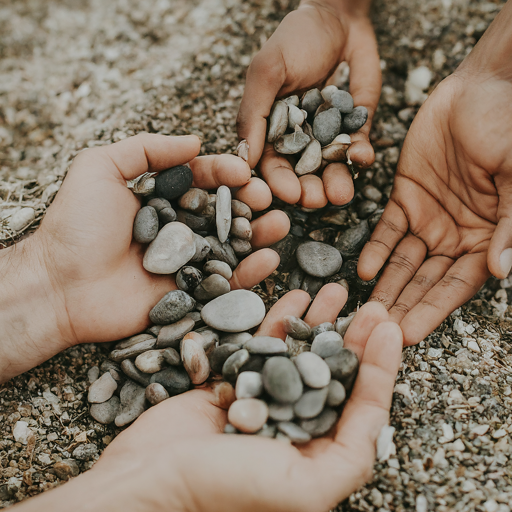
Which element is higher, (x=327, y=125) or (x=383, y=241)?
(x=327, y=125)

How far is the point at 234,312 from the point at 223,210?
14.1 inches

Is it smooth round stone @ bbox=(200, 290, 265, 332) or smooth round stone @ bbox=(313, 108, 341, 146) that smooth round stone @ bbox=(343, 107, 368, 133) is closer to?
smooth round stone @ bbox=(313, 108, 341, 146)

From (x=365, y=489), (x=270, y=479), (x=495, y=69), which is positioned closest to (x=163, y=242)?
(x=270, y=479)

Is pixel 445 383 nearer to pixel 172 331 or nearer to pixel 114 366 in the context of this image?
pixel 172 331

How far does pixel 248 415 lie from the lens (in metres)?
1.10

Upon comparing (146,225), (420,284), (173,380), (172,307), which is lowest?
(420,284)

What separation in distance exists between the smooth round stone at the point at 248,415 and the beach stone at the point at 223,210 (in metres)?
0.63

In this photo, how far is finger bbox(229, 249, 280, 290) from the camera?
61.2 inches

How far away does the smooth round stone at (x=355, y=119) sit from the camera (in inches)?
67.1

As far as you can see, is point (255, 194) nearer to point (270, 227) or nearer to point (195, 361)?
point (270, 227)

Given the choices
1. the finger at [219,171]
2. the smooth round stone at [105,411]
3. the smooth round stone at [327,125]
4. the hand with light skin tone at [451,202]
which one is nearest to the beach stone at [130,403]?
the smooth round stone at [105,411]

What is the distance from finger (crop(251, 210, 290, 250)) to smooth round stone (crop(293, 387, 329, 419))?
65cm

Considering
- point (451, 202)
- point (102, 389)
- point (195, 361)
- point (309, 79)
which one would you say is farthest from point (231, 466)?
point (309, 79)

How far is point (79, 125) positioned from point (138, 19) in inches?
35.5
